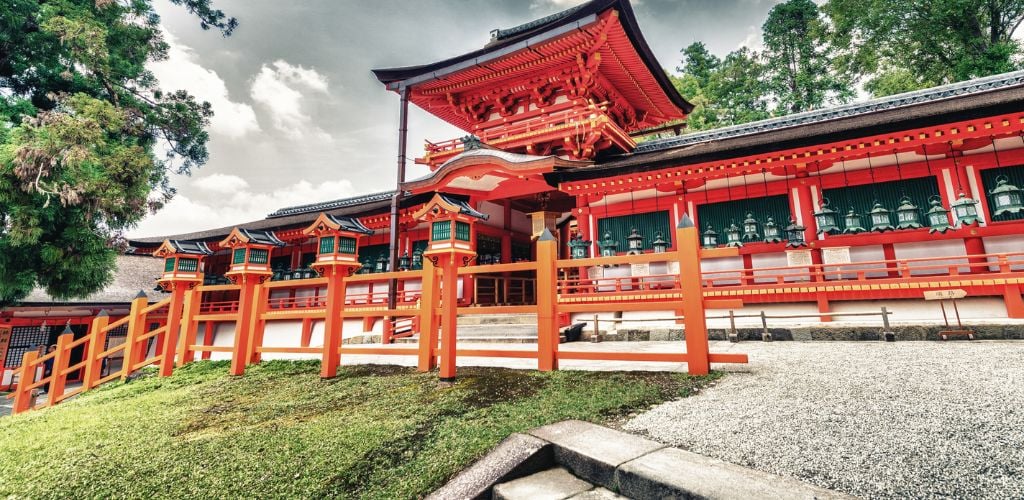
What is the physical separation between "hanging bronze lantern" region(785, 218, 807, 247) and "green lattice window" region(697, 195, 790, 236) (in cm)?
57

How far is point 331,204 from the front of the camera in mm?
18078

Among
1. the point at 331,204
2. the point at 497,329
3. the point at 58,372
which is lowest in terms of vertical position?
the point at 58,372

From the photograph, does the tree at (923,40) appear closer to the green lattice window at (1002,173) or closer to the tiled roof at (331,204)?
the green lattice window at (1002,173)

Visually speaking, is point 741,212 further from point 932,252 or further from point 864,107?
point 864,107

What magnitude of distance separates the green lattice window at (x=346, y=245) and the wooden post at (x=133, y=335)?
169 inches

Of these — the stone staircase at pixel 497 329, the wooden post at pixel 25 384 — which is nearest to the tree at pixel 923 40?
the stone staircase at pixel 497 329

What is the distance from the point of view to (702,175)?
9117mm

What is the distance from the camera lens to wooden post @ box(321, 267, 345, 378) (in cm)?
520

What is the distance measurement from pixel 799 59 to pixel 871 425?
26.0 metres

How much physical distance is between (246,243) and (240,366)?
5.91ft

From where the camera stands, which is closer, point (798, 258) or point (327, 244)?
point (327, 244)

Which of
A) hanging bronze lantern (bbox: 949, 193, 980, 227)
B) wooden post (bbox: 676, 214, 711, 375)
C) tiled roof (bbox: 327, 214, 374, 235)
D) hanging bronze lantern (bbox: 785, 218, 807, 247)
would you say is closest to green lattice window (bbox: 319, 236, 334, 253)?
tiled roof (bbox: 327, 214, 374, 235)

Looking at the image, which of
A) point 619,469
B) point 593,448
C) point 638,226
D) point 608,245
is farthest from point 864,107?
point 619,469

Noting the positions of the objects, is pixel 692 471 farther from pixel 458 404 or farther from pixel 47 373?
pixel 47 373
